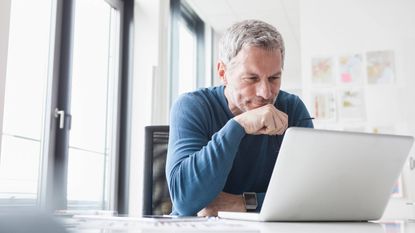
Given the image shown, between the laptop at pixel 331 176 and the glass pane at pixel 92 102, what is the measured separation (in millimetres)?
1921

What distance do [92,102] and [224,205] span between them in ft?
6.21

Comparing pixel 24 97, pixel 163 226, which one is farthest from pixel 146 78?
pixel 163 226

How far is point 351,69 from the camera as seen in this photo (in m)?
3.23

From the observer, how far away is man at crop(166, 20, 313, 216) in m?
1.08

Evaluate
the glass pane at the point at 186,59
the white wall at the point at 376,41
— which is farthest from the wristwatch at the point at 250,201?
the glass pane at the point at 186,59

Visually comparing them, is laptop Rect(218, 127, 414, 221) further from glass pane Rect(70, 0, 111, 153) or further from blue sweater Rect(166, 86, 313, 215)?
glass pane Rect(70, 0, 111, 153)

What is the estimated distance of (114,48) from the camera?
3113 millimetres

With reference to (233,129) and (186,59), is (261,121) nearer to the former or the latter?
(233,129)

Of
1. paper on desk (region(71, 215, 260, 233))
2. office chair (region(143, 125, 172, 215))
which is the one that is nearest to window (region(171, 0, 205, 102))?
office chair (region(143, 125, 172, 215))

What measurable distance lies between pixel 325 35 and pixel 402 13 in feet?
1.75

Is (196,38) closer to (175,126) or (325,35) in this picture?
(325,35)

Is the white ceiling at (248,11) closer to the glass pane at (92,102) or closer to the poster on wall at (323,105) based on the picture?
the poster on wall at (323,105)

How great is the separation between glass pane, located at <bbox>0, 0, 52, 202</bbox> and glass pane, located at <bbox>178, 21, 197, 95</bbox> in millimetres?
1868

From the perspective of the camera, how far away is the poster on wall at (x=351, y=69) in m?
3.21
